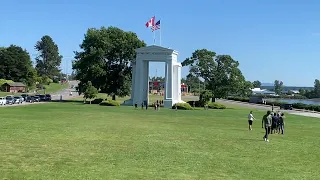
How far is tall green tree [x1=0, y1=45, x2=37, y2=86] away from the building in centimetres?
440

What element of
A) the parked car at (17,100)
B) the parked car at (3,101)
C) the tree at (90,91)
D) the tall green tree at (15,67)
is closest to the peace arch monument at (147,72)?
the tree at (90,91)

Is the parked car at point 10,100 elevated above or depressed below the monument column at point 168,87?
below

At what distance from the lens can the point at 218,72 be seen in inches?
3300

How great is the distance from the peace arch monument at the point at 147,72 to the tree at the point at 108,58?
9.03m

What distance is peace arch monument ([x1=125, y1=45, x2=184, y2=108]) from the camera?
70188 millimetres

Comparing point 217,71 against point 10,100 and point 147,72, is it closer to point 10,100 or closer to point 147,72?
point 147,72

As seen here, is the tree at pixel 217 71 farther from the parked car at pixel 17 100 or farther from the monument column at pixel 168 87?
the parked car at pixel 17 100

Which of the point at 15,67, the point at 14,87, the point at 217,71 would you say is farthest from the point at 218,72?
the point at 15,67

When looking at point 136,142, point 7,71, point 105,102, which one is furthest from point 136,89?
point 7,71

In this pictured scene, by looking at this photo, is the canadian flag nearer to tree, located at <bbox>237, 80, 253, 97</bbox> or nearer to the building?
tree, located at <bbox>237, 80, 253, 97</bbox>

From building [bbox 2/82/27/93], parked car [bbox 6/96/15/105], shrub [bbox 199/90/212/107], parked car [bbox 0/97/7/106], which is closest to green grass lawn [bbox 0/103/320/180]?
parked car [bbox 0/97/7/106]

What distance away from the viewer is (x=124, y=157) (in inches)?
671

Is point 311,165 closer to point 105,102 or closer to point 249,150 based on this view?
point 249,150

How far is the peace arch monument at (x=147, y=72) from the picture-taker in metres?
70.2
